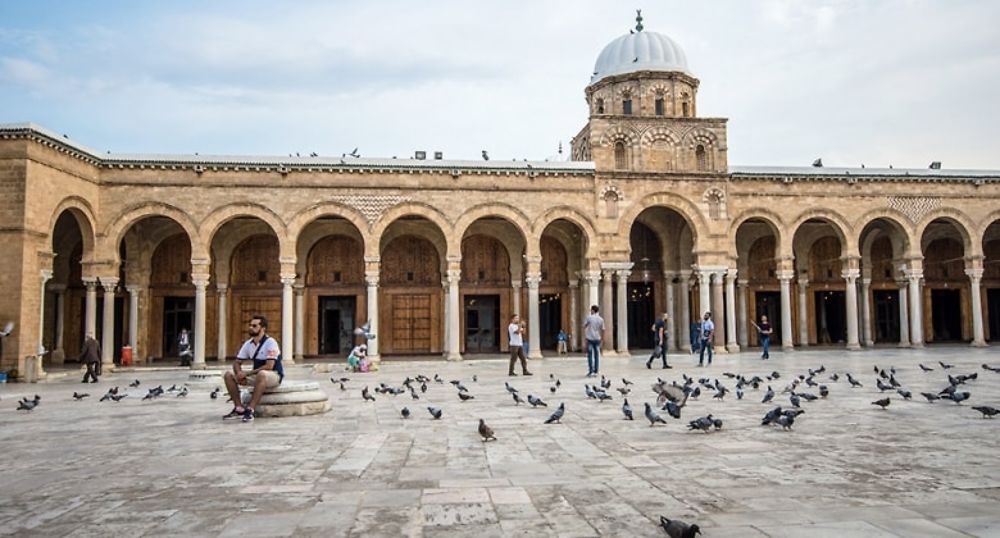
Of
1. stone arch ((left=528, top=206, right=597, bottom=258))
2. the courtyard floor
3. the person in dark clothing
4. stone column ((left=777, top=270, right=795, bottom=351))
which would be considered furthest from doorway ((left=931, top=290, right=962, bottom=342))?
the person in dark clothing

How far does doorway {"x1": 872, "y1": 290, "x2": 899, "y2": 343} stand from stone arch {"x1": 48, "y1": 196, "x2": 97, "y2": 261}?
28.1 meters

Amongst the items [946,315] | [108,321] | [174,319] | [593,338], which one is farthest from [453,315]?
[946,315]

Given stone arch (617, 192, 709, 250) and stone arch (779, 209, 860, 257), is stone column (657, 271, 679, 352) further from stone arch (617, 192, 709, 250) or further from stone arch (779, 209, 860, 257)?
stone arch (779, 209, 860, 257)

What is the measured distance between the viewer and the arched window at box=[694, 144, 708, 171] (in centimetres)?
2333

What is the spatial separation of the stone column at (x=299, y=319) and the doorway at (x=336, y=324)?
3.29 ft

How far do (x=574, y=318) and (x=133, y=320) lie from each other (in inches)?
578

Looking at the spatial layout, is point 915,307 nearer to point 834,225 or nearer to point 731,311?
point 834,225

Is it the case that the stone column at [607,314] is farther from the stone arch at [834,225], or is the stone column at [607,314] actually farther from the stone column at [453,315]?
the stone arch at [834,225]

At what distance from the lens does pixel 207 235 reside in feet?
67.5

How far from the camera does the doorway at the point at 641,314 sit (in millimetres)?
26703

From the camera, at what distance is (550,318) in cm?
2664

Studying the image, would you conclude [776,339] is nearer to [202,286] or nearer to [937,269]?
[937,269]

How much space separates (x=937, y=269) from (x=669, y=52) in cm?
1409

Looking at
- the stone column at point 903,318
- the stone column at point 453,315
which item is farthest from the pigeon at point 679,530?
the stone column at point 903,318
